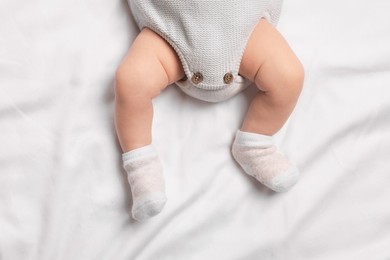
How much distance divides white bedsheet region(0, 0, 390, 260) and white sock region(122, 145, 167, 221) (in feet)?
0.15

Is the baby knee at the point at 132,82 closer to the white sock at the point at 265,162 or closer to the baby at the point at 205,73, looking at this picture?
the baby at the point at 205,73

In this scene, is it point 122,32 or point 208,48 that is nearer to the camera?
point 208,48

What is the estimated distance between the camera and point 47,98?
3.44ft

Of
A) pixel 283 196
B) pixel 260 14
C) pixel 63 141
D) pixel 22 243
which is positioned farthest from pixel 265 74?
pixel 22 243

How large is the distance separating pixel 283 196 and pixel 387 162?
0.20 meters

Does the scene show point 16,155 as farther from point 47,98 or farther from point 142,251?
point 142,251

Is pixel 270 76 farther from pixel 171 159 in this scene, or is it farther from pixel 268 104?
pixel 171 159

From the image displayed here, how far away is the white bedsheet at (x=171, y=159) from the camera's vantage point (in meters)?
1.02

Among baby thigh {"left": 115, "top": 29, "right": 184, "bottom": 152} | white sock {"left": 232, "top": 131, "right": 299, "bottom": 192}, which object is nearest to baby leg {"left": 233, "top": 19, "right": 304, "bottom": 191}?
white sock {"left": 232, "top": 131, "right": 299, "bottom": 192}

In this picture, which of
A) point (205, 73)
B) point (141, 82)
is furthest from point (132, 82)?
point (205, 73)

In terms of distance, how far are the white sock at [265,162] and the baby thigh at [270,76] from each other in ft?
0.06

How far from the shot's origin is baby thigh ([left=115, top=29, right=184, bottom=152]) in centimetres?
97

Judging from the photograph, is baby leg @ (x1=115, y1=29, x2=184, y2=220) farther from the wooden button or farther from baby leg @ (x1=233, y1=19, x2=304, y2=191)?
baby leg @ (x1=233, y1=19, x2=304, y2=191)

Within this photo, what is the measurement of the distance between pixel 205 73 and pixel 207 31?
0.23 feet
